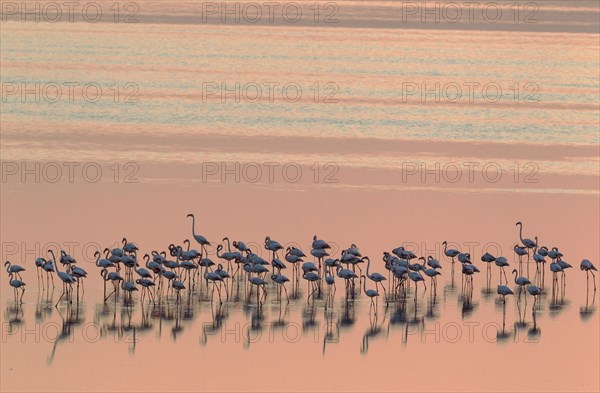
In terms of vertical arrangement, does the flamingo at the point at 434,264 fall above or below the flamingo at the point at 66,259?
below

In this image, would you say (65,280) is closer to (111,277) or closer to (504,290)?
(111,277)

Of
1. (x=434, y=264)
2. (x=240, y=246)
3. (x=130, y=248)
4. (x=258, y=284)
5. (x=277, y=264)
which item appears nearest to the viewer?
(x=258, y=284)

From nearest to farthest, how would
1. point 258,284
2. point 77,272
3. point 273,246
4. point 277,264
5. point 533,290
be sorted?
1. point 77,272
2. point 258,284
3. point 533,290
4. point 277,264
5. point 273,246

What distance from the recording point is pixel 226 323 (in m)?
17.6

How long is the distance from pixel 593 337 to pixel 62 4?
114 feet

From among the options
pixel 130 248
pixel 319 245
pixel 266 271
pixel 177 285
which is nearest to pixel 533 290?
pixel 319 245

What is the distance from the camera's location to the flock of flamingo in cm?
1852

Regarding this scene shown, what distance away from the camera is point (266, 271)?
18.8m

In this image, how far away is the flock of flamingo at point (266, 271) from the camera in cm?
1852

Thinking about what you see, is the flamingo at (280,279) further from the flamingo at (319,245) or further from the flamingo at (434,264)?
the flamingo at (434,264)

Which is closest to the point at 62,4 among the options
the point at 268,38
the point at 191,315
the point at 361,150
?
the point at 268,38

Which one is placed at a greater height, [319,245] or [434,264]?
[319,245]

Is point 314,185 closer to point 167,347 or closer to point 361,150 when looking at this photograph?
point 361,150

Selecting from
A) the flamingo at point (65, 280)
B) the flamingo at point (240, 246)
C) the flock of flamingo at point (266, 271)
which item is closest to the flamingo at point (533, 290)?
the flock of flamingo at point (266, 271)
